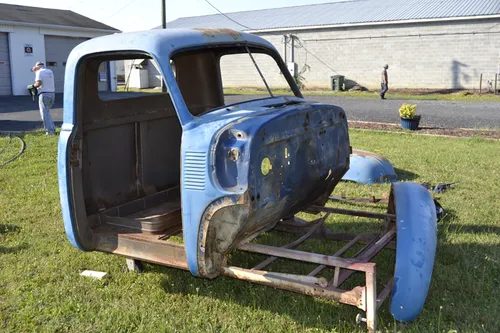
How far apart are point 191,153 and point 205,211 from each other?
1.23ft

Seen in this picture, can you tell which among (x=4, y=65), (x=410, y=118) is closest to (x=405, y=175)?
(x=410, y=118)

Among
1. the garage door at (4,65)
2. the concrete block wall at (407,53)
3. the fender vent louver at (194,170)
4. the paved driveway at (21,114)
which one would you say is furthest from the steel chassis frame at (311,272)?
the garage door at (4,65)

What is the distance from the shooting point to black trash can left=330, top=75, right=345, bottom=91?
89.0 feet

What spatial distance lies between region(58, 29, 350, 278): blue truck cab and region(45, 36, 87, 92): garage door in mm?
23709

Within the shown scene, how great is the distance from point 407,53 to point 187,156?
972 inches

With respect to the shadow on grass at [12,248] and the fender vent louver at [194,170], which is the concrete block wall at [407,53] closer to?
the shadow on grass at [12,248]

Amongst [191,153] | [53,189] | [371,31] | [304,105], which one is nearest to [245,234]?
[191,153]

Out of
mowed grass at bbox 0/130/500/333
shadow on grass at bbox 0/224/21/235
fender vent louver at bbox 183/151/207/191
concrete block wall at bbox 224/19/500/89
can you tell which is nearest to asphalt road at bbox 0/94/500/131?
concrete block wall at bbox 224/19/500/89

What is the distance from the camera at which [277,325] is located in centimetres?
352

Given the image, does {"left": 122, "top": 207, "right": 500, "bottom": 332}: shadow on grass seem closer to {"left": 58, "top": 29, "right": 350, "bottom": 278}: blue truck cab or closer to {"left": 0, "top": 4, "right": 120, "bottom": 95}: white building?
{"left": 58, "top": 29, "right": 350, "bottom": 278}: blue truck cab

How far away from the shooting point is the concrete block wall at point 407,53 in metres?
24.2

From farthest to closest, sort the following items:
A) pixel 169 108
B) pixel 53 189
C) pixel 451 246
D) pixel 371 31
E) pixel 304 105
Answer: pixel 371 31 < pixel 53 189 < pixel 169 108 < pixel 451 246 < pixel 304 105

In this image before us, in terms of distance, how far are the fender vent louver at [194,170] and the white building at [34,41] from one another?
79.3 feet

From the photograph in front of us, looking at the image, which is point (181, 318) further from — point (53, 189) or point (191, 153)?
point (53, 189)
